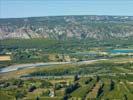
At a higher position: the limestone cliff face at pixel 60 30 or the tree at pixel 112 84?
the limestone cliff face at pixel 60 30

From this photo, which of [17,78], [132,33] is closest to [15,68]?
[17,78]

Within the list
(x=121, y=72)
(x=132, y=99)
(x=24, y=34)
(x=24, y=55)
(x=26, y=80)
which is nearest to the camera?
(x=132, y=99)

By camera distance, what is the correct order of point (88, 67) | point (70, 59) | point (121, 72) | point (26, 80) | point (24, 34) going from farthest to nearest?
point (24, 34) → point (70, 59) → point (88, 67) → point (121, 72) → point (26, 80)

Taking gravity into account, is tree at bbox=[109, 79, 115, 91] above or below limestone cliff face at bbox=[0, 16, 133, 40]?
below

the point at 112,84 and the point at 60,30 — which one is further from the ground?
the point at 60,30

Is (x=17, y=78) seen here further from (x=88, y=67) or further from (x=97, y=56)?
(x=97, y=56)

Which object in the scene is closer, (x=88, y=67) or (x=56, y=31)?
(x=88, y=67)

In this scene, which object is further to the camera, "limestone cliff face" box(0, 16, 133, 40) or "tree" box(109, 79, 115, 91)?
"limestone cliff face" box(0, 16, 133, 40)

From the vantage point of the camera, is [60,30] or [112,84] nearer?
[112,84]

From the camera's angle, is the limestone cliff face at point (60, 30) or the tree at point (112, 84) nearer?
the tree at point (112, 84)
